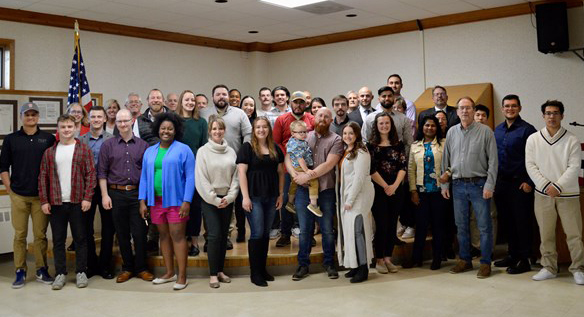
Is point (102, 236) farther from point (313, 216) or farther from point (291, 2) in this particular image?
point (291, 2)

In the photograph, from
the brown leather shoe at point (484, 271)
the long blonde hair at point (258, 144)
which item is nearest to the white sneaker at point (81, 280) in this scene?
the long blonde hair at point (258, 144)

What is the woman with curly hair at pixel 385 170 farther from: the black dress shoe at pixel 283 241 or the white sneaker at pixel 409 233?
the black dress shoe at pixel 283 241

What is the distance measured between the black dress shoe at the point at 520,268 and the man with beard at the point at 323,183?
1.68 meters

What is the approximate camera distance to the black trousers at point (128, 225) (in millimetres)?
5211

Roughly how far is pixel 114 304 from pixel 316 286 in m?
1.74

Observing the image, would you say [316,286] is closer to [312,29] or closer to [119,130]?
[119,130]

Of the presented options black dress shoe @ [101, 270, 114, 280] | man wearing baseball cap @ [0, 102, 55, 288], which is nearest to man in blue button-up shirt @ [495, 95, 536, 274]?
black dress shoe @ [101, 270, 114, 280]

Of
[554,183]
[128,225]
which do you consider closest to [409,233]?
[554,183]

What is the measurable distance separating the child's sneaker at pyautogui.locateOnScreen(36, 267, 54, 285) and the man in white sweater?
4592mm

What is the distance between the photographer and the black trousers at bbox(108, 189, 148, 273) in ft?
17.1

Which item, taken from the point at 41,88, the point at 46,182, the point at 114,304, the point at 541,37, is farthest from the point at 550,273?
the point at 41,88

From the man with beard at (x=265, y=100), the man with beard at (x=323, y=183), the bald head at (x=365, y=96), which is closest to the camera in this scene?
the man with beard at (x=323, y=183)

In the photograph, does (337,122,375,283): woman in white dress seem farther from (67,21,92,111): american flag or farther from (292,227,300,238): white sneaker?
(67,21,92,111): american flag

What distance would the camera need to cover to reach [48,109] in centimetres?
746
